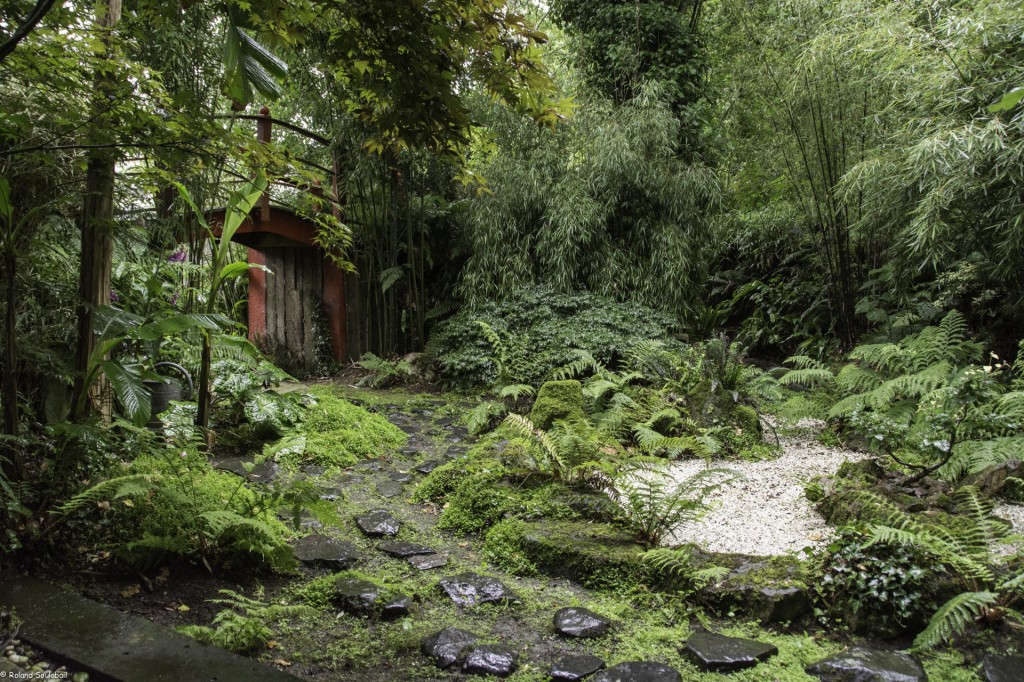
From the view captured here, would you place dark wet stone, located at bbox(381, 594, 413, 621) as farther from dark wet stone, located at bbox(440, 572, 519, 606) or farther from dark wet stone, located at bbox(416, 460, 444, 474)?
dark wet stone, located at bbox(416, 460, 444, 474)

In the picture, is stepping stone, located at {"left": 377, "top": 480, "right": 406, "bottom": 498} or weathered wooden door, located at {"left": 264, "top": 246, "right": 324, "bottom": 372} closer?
stepping stone, located at {"left": 377, "top": 480, "right": 406, "bottom": 498}

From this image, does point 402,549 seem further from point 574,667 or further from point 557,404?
point 557,404

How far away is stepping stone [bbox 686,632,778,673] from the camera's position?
2092 millimetres

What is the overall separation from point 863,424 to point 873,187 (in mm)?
3224

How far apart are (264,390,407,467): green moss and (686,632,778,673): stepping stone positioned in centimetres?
280

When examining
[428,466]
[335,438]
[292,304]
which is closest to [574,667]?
[428,466]

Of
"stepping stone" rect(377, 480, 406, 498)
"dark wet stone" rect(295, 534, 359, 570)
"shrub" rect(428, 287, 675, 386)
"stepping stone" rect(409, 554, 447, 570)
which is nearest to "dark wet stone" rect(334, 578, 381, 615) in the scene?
"dark wet stone" rect(295, 534, 359, 570)

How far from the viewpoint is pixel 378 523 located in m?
3.36

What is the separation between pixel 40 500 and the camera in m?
2.52

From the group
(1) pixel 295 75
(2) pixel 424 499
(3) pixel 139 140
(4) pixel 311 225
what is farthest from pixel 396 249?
(3) pixel 139 140

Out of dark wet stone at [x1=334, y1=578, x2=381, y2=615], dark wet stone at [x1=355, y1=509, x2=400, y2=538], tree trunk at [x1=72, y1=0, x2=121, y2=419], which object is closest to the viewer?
dark wet stone at [x1=334, y1=578, x2=381, y2=615]

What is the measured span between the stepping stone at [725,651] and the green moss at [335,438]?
2797 mm

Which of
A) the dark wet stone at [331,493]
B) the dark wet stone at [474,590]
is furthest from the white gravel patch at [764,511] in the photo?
the dark wet stone at [331,493]

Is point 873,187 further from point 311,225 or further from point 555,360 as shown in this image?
point 311,225
